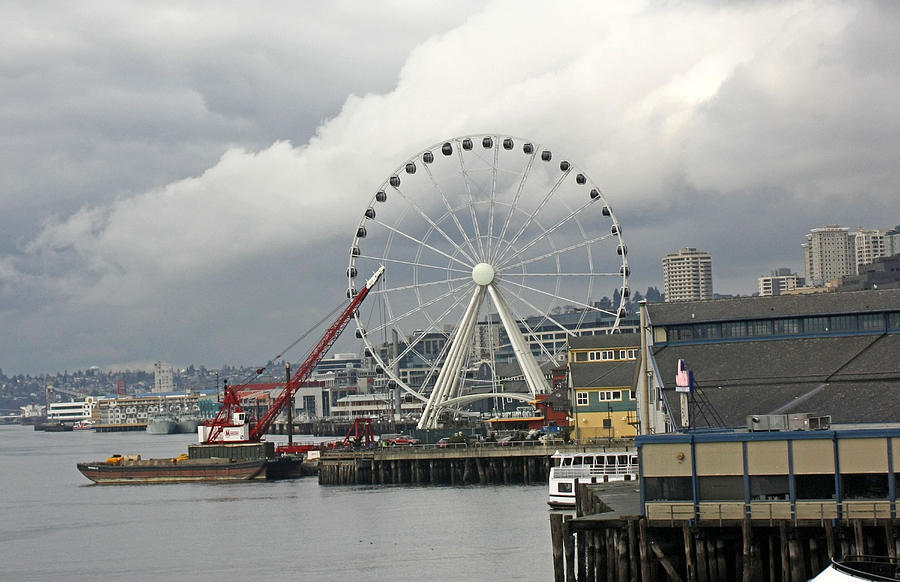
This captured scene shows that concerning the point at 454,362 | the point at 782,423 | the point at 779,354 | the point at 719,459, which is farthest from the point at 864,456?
the point at 454,362

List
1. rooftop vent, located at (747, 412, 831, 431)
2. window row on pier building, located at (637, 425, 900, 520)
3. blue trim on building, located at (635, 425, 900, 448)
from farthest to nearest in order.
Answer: rooftop vent, located at (747, 412, 831, 431) < blue trim on building, located at (635, 425, 900, 448) < window row on pier building, located at (637, 425, 900, 520)

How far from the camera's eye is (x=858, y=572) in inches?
1289

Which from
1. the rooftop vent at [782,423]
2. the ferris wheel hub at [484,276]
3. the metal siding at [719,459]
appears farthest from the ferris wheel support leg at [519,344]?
the metal siding at [719,459]

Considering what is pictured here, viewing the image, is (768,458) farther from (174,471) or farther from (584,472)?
(174,471)

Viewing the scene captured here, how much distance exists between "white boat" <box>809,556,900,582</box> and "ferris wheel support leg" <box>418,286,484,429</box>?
85.0 meters

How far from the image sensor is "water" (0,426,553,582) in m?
61.6

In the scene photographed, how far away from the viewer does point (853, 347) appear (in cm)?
7612

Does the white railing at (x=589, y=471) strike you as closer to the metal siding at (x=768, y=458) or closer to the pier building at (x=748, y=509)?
the pier building at (x=748, y=509)

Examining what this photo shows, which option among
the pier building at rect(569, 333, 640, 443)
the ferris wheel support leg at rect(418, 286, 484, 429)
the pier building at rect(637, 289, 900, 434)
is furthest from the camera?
the ferris wheel support leg at rect(418, 286, 484, 429)

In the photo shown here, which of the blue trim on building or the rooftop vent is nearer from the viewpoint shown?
the blue trim on building

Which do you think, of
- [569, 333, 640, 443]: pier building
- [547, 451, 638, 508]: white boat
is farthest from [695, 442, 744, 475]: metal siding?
[569, 333, 640, 443]: pier building

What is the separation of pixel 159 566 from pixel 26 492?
63.0m

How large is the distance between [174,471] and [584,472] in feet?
185

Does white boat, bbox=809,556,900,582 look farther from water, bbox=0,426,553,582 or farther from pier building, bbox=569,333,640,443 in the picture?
pier building, bbox=569,333,640,443
